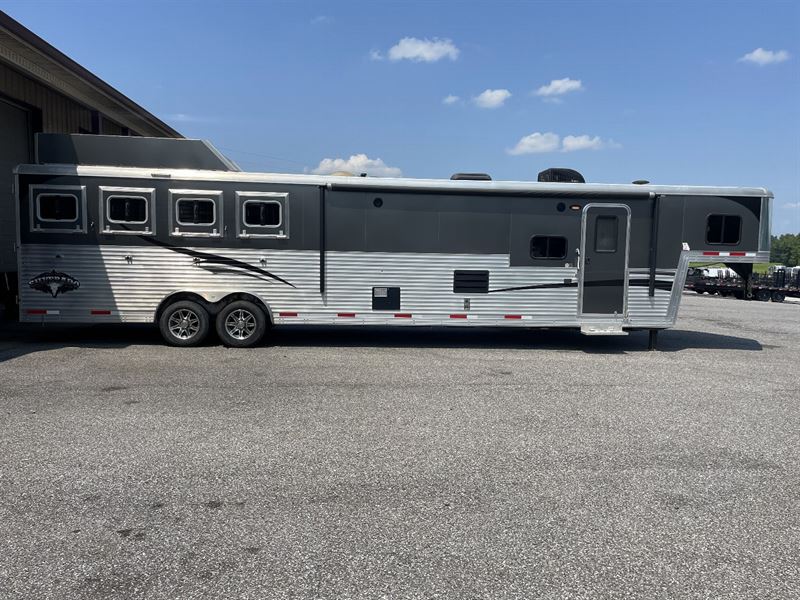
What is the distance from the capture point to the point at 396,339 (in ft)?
36.8

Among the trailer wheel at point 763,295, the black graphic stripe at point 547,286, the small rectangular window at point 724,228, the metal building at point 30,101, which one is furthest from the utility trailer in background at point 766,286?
the metal building at point 30,101

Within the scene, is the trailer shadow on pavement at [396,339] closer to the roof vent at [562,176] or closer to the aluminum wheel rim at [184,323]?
the aluminum wheel rim at [184,323]

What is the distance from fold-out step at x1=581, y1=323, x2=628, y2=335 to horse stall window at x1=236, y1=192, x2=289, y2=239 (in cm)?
538

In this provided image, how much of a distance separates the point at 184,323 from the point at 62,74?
24.3 ft

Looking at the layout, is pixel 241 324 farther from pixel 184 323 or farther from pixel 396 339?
pixel 396 339

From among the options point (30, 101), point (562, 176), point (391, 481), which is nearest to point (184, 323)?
point (391, 481)

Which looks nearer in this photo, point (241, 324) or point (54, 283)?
point (54, 283)

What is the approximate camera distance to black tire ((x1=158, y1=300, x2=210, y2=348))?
9602 mm

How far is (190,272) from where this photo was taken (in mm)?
9555

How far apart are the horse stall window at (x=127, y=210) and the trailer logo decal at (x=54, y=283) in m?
0.98

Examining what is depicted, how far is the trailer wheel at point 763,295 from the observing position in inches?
1053

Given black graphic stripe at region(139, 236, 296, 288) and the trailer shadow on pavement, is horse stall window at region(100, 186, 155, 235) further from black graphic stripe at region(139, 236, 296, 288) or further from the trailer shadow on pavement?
the trailer shadow on pavement

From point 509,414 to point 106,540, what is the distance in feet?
13.2

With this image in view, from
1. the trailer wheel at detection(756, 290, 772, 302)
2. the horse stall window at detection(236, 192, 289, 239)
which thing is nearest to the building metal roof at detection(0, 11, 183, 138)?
the horse stall window at detection(236, 192, 289, 239)
